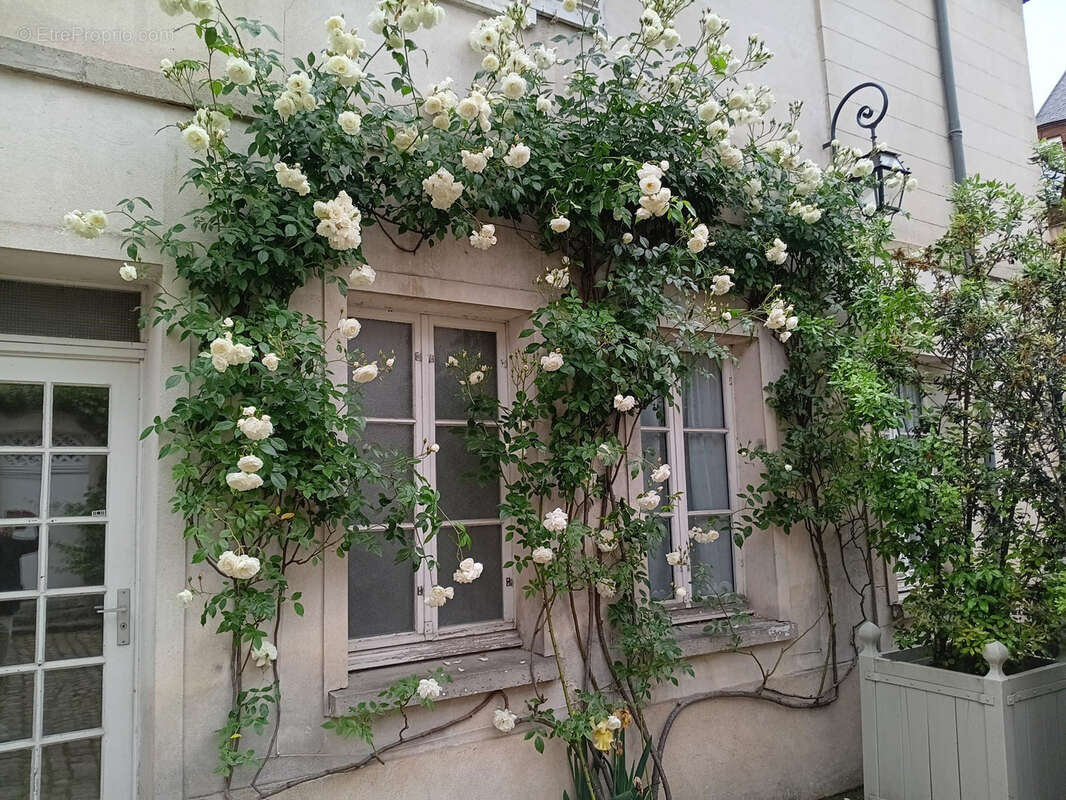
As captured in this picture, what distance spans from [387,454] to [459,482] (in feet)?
1.87

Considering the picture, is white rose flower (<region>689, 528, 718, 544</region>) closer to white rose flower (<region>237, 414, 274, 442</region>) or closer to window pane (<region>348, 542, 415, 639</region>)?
window pane (<region>348, 542, 415, 639</region>)

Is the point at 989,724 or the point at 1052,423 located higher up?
the point at 1052,423

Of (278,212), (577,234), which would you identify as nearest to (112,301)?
(278,212)

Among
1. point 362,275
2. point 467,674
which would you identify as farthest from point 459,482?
point 362,275

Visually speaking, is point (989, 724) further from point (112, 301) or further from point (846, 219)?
point (112, 301)

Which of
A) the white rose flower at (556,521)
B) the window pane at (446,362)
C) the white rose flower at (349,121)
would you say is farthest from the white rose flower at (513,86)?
the white rose flower at (556,521)

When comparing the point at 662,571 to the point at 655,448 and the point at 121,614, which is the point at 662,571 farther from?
the point at 121,614

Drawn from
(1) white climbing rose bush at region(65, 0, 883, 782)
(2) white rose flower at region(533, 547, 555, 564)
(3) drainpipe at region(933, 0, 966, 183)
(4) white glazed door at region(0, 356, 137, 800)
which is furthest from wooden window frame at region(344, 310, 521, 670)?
(3) drainpipe at region(933, 0, 966, 183)

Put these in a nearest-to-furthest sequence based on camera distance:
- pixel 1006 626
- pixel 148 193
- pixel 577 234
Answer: pixel 148 193 → pixel 1006 626 → pixel 577 234

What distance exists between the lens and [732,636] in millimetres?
4266

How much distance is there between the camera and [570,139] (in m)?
3.93

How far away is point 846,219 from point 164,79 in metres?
3.87

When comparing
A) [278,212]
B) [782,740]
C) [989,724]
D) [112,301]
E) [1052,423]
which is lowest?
[782,740]

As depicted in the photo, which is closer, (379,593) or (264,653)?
(264,653)
